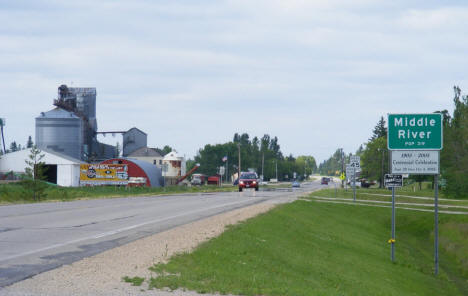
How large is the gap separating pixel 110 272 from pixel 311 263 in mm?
5852

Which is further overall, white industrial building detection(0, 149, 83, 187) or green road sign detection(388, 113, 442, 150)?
white industrial building detection(0, 149, 83, 187)

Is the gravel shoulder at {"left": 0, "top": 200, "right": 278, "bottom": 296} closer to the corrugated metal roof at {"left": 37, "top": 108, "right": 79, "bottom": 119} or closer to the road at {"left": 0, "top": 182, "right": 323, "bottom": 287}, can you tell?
the road at {"left": 0, "top": 182, "right": 323, "bottom": 287}

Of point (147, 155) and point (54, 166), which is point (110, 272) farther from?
point (147, 155)

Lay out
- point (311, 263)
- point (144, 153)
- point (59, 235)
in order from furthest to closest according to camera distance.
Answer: point (144, 153) → point (59, 235) → point (311, 263)

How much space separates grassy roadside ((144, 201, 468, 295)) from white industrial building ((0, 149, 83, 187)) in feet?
161

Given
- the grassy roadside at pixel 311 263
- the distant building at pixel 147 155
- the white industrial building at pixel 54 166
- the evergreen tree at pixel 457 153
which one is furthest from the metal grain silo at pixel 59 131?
the grassy roadside at pixel 311 263

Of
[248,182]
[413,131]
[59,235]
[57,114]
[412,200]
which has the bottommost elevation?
[412,200]

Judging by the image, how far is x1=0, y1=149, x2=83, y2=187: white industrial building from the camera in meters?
72.6

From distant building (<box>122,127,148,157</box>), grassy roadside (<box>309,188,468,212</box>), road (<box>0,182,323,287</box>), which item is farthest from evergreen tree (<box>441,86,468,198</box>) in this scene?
distant building (<box>122,127,148,157</box>)

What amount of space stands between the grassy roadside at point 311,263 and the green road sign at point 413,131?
367 cm

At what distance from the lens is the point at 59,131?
280ft

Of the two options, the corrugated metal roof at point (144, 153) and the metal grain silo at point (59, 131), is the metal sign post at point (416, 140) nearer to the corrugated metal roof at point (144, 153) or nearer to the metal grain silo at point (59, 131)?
the metal grain silo at point (59, 131)

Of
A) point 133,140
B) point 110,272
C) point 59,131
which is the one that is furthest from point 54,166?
point 110,272

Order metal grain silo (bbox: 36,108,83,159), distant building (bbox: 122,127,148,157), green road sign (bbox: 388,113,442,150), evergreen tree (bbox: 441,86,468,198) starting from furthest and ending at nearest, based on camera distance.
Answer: distant building (bbox: 122,127,148,157) < metal grain silo (bbox: 36,108,83,159) < evergreen tree (bbox: 441,86,468,198) < green road sign (bbox: 388,113,442,150)
